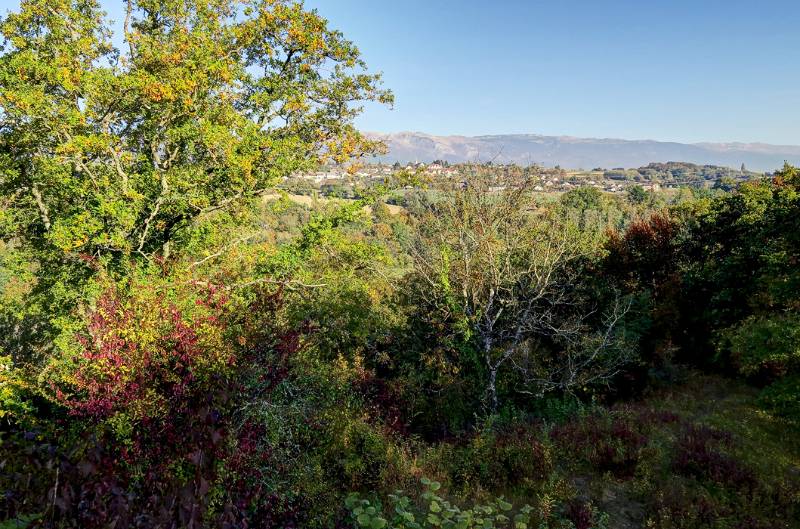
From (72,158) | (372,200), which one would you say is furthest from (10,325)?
(372,200)

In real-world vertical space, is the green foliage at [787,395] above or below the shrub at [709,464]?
above

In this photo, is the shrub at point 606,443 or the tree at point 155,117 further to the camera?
the tree at point 155,117

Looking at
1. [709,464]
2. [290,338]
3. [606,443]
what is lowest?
[606,443]

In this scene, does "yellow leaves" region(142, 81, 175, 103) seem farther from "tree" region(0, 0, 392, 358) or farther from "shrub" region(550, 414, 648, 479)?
"shrub" region(550, 414, 648, 479)

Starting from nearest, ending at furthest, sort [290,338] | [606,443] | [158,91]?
[290,338] < [606,443] < [158,91]

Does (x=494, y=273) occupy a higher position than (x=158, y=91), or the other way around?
(x=158, y=91)

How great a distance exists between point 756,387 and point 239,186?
21.4 metres

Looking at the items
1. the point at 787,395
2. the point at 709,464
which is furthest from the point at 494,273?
the point at 787,395

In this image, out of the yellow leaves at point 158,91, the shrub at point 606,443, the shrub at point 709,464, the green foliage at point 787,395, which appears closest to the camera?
the shrub at point 709,464

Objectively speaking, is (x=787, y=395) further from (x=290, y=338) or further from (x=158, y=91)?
(x=158, y=91)

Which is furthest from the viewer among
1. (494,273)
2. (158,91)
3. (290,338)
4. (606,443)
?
(494,273)

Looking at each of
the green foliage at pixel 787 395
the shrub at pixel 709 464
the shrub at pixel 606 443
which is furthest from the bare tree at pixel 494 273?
the green foliage at pixel 787 395

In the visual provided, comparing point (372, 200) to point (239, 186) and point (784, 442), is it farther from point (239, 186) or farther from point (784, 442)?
point (784, 442)

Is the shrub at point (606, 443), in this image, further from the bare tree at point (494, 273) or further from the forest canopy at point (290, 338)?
the bare tree at point (494, 273)
